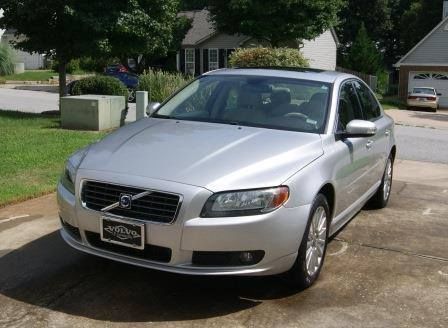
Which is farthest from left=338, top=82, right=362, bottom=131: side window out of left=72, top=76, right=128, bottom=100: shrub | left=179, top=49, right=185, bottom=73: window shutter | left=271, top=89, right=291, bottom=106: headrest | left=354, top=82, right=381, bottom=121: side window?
left=179, top=49, right=185, bottom=73: window shutter

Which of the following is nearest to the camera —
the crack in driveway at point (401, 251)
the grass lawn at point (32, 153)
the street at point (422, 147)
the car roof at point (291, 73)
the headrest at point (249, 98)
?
the headrest at point (249, 98)

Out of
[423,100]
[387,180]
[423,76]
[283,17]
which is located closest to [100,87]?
[387,180]

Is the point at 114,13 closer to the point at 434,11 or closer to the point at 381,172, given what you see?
the point at 381,172

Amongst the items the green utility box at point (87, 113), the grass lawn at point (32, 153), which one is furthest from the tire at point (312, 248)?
the green utility box at point (87, 113)

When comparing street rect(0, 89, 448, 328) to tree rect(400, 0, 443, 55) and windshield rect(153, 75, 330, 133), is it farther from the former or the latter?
tree rect(400, 0, 443, 55)

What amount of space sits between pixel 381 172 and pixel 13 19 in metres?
12.3

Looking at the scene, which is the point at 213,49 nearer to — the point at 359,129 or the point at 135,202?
the point at 359,129

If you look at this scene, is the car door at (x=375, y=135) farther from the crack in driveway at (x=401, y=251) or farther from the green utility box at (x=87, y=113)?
the green utility box at (x=87, y=113)

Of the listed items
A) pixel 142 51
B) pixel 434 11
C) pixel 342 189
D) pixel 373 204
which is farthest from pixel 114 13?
pixel 434 11

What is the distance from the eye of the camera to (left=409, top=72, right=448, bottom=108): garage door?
3950cm

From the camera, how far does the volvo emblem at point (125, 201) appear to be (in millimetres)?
3916

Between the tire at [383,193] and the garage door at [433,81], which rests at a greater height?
the garage door at [433,81]

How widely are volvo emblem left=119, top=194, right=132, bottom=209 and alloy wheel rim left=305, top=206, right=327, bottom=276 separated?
1.32 m

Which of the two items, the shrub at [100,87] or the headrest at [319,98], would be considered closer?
the headrest at [319,98]
